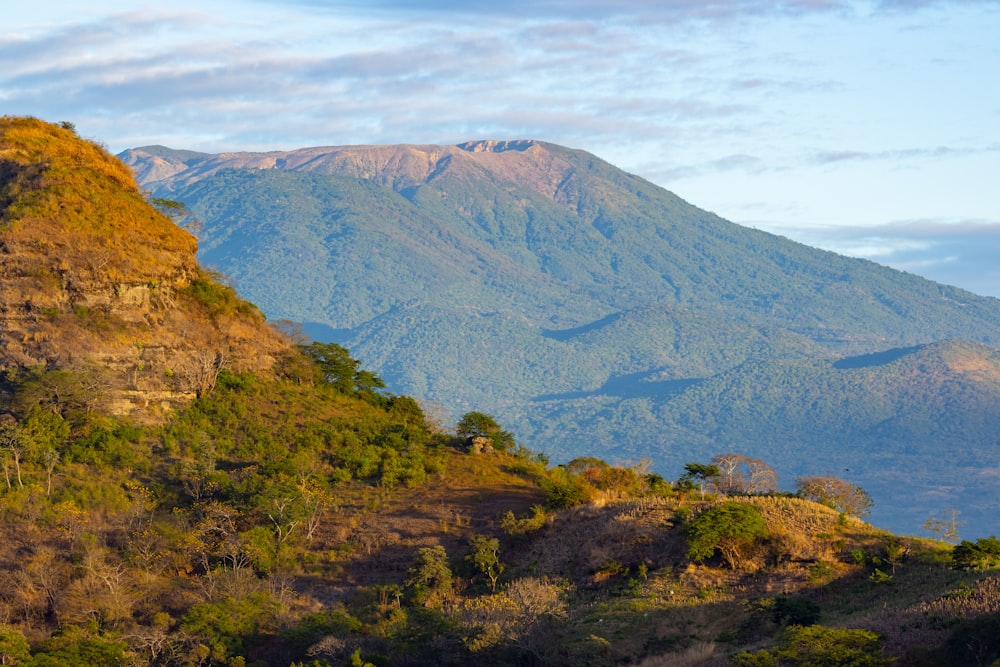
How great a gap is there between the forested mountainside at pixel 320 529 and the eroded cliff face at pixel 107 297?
0.14m

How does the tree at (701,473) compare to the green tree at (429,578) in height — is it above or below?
above

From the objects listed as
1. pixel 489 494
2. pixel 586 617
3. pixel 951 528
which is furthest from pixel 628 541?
pixel 951 528

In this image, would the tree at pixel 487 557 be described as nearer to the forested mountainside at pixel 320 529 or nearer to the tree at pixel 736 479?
the forested mountainside at pixel 320 529

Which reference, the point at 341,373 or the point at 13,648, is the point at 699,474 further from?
the point at 13,648

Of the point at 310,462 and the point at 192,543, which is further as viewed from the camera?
the point at 310,462

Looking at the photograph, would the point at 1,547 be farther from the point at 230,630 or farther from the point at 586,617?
the point at 586,617

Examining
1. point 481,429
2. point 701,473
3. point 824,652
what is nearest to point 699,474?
point 701,473

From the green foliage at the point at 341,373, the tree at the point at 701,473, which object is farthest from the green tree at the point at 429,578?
the green foliage at the point at 341,373

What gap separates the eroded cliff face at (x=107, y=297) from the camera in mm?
58844

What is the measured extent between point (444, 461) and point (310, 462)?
6.40m

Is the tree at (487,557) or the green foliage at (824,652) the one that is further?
the tree at (487,557)

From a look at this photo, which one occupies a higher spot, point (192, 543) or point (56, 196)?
point (56, 196)

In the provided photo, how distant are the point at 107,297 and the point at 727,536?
103ft

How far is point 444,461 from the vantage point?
6159 cm
